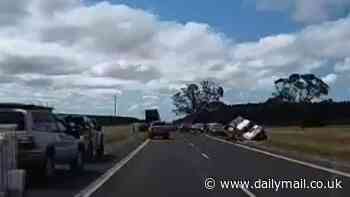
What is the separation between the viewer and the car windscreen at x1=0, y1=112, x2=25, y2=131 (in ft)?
61.6

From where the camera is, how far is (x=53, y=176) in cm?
2119

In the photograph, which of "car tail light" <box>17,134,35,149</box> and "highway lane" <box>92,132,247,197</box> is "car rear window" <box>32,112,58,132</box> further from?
"highway lane" <box>92,132,247,197</box>

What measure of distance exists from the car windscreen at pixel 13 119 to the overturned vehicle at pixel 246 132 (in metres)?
39.3

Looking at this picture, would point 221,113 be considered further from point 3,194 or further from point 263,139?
point 3,194

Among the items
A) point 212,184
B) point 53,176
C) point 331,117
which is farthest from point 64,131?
point 331,117

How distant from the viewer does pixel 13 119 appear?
19141mm

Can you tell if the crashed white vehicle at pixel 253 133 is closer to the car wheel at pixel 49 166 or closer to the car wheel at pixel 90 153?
the car wheel at pixel 90 153

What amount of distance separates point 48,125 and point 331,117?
142176mm

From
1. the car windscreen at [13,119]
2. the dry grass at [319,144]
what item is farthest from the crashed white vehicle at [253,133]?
the car windscreen at [13,119]

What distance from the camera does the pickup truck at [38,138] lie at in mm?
18375

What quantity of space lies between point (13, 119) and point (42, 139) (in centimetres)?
95

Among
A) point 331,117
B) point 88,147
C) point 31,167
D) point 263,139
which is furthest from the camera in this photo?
point 331,117

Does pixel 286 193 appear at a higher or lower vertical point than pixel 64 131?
lower

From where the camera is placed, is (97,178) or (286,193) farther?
(97,178)
